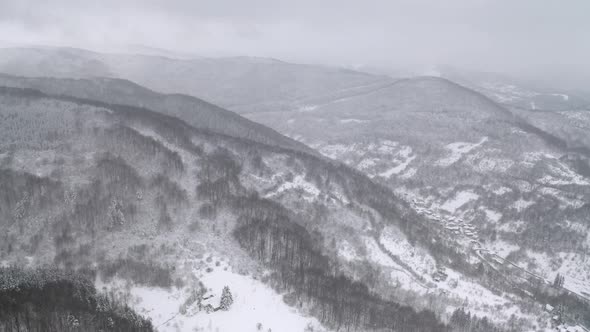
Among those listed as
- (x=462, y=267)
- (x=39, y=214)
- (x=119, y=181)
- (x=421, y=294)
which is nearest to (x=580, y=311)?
(x=462, y=267)

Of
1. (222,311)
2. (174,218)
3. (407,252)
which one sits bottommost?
(407,252)

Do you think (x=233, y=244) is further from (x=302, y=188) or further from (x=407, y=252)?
(x=407, y=252)

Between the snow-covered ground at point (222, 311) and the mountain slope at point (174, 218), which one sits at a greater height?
the mountain slope at point (174, 218)

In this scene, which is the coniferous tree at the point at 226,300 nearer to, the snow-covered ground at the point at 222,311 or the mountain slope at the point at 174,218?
the snow-covered ground at the point at 222,311

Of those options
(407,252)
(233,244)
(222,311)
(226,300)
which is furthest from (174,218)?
(407,252)

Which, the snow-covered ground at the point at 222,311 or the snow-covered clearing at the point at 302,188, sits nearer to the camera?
the snow-covered ground at the point at 222,311

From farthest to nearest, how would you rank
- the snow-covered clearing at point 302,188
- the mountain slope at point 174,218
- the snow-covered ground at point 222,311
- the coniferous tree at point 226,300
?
the snow-covered clearing at point 302,188 < the mountain slope at point 174,218 < the coniferous tree at point 226,300 < the snow-covered ground at point 222,311

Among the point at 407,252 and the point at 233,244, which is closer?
the point at 233,244

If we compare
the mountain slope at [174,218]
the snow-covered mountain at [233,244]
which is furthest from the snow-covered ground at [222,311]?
the mountain slope at [174,218]

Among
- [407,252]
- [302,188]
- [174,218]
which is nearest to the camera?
[174,218]

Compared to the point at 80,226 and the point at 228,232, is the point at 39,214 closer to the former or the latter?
the point at 80,226

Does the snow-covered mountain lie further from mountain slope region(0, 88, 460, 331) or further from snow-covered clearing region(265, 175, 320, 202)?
snow-covered clearing region(265, 175, 320, 202)
